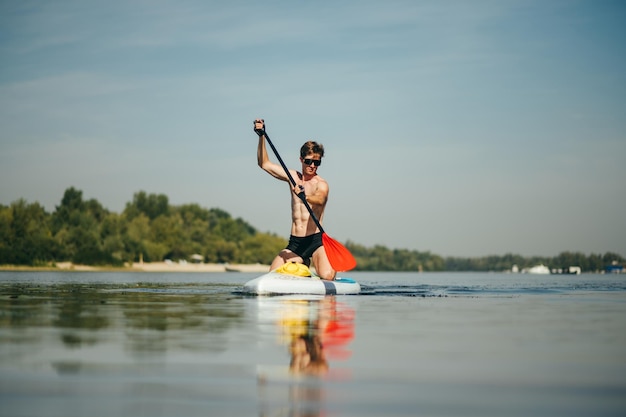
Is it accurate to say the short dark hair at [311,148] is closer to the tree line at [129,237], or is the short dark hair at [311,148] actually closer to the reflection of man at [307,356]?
the reflection of man at [307,356]

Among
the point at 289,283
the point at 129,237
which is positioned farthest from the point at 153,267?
the point at 289,283

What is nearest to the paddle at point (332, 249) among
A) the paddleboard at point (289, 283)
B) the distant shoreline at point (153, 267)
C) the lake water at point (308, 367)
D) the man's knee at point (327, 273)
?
the man's knee at point (327, 273)

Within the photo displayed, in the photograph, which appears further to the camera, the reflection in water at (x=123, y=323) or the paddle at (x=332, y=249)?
the paddle at (x=332, y=249)

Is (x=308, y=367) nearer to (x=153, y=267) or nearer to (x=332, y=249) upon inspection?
(x=332, y=249)

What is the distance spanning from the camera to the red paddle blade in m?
16.4

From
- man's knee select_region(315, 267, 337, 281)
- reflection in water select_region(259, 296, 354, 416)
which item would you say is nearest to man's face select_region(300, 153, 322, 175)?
man's knee select_region(315, 267, 337, 281)

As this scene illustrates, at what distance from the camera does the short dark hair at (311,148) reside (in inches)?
640

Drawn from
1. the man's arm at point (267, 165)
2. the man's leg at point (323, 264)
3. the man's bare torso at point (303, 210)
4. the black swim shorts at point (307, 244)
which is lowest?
the man's leg at point (323, 264)

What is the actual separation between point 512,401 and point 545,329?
434 centimetres

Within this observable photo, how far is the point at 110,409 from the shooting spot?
4.03m

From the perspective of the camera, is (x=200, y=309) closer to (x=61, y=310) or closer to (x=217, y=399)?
(x=61, y=310)

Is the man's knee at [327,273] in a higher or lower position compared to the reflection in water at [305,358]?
higher

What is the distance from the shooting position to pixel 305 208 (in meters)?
16.4

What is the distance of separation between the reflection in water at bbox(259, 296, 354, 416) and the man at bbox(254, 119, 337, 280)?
5.79 meters
